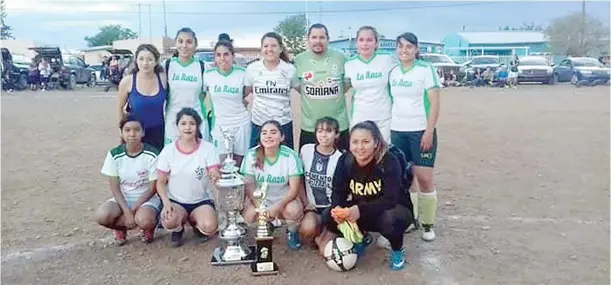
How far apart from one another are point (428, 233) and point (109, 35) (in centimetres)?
8223

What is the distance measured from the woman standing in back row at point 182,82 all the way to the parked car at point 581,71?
2701cm

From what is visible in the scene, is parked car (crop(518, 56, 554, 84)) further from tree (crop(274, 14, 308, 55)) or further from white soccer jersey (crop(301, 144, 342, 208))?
tree (crop(274, 14, 308, 55))

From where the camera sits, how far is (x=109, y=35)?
81.8m

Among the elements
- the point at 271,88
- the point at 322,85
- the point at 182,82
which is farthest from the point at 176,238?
the point at 322,85

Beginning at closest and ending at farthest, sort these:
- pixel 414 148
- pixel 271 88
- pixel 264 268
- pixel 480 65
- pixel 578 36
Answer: pixel 264 268, pixel 414 148, pixel 271 88, pixel 480 65, pixel 578 36

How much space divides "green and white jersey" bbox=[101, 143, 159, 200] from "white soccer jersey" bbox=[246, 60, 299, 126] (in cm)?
94

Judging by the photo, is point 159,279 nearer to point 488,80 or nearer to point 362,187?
point 362,187

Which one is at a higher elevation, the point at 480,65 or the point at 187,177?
the point at 480,65

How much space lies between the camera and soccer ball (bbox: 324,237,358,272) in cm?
435

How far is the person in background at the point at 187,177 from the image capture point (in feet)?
15.7

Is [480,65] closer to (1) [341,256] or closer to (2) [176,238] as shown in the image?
(2) [176,238]

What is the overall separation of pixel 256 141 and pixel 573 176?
410cm

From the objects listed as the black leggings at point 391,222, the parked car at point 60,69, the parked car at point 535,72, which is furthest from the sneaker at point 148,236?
the parked car at point 535,72

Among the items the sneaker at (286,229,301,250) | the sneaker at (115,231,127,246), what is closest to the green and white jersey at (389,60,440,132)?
the sneaker at (286,229,301,250)
